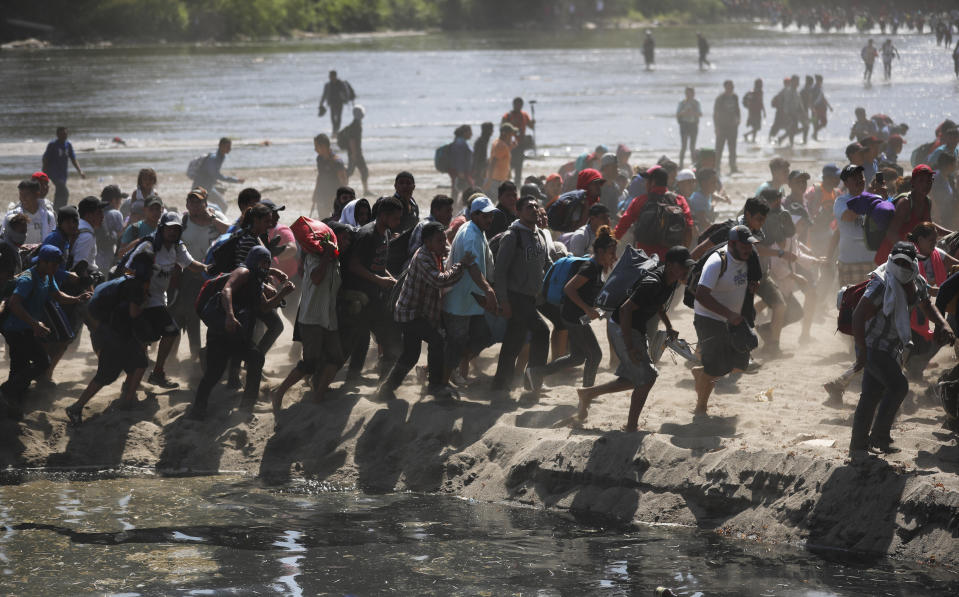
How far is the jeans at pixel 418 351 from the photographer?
9188mm

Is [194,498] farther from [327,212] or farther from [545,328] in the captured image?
[327,212]

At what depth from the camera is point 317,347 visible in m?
9.28

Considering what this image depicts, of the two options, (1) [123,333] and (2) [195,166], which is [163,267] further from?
(2) [195,166]

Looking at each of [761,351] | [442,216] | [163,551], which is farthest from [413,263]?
[761,351]

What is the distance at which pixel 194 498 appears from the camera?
8305 millimetres

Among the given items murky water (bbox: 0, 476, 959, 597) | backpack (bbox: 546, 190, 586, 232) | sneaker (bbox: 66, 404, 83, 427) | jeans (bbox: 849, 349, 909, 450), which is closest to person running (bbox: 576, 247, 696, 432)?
murky water (bbox: 0, 476, 959, 597)

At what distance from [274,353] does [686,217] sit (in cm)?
408

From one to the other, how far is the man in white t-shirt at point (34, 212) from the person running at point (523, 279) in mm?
4512

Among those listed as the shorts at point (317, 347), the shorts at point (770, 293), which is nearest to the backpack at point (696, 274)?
the shorts at point (770, 293)

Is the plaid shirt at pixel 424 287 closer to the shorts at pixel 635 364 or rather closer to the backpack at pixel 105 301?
the shorts at pixel 635 364

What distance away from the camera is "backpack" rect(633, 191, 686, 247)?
10336 millimetres

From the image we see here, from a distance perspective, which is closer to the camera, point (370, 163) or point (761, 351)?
point (761, 351)

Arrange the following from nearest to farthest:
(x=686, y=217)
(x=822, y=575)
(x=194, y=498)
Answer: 1. (x=822, y=575)
2. (x=194, y=498)
3. (x=686, y=217)

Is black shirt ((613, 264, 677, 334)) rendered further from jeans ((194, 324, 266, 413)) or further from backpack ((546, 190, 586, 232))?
jeans ((194, 324, 266, 413))
